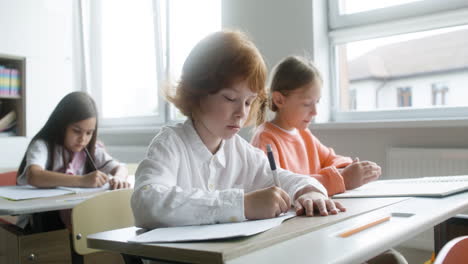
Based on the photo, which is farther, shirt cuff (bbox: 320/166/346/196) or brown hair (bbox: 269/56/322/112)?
brown hair (bbox: 269/56/322/112)

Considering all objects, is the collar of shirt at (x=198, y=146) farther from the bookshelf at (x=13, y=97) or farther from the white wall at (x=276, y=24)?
the bookshelf at (x=13, y=97)

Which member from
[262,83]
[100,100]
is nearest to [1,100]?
[100,100]

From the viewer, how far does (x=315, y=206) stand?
3.13 feet

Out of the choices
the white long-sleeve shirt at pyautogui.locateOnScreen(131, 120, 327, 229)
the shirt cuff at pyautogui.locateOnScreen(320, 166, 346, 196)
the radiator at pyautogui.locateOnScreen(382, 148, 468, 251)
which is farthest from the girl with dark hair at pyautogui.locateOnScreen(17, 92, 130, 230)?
the radiator at pyautogui.locateOnScreen(382, 148, 468, 251)

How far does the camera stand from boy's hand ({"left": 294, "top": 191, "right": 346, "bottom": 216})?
3.02ft

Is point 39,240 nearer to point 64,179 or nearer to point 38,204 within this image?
point 38,204

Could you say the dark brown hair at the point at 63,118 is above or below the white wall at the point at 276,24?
below

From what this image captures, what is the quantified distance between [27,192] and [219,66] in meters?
1.08

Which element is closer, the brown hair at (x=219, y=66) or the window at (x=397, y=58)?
the brown hair at (x=219, y=66)

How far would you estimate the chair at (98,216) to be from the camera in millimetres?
1370

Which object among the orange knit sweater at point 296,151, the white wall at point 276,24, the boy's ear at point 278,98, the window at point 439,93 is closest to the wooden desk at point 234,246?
the orange knit sweater at point 296,151

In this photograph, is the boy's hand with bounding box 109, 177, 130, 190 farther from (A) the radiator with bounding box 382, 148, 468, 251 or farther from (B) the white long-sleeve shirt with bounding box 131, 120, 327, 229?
(A) the radiator with bounding box 382, 148, 468, 251

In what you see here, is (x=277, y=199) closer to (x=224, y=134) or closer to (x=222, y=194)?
(x=222, y=194)

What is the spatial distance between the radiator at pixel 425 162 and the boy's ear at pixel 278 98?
877 millimetres
